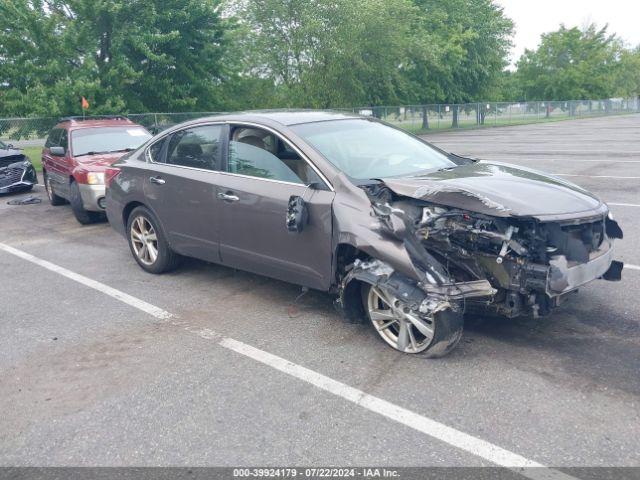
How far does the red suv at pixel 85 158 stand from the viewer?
358 inches

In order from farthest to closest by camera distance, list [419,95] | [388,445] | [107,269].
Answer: [419,95], [107,269], [388,445]

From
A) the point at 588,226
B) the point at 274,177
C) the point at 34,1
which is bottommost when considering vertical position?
the point at 588,226

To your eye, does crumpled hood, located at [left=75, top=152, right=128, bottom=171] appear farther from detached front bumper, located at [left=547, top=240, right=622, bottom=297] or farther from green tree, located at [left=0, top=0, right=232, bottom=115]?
green tree, located at [left=0, top=0, right=232, bottom=115]

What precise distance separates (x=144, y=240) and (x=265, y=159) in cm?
203

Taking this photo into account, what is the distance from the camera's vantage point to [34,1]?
2053 centimetres

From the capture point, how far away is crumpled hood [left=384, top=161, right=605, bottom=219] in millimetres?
3918

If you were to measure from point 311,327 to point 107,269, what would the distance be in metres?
3.08

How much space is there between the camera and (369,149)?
5148 mm

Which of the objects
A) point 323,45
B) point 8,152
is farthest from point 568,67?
point 8,152

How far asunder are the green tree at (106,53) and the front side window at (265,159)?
15.7 metres

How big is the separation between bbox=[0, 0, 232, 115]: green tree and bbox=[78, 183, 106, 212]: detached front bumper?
1127 cm

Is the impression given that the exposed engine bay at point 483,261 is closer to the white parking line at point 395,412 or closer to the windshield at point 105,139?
the white parking line at point 395,412

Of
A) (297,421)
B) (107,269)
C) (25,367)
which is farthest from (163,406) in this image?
(107,269)

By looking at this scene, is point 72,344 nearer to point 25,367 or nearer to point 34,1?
point 25,367
